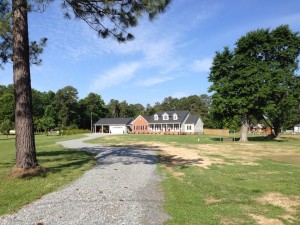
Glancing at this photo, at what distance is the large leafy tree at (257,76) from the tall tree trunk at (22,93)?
28.3 metres

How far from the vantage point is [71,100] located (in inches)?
3484

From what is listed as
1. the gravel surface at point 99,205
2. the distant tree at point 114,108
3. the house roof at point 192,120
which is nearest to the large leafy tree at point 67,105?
the distant tree at point 114,108

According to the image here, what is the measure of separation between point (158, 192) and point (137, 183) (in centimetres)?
124

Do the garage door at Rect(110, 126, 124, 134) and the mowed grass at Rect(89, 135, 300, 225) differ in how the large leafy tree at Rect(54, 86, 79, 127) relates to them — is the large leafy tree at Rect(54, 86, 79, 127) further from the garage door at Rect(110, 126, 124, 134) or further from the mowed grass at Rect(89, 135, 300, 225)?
the mowed grass at Rect(89, 135, 300, 225)

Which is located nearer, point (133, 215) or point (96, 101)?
point (133, 215)

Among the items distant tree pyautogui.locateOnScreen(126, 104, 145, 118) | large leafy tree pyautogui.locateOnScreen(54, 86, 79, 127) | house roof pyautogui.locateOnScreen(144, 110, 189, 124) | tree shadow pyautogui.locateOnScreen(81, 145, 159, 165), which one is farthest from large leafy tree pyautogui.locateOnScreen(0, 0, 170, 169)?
distant tree pyautogui.locateOnScreen(126, 104, 145, 118)

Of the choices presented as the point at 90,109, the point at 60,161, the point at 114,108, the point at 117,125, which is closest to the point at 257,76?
the point at 60,161

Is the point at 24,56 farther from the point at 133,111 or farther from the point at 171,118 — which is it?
the point at 133,111

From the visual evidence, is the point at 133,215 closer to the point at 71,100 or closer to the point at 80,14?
the point at 80,14

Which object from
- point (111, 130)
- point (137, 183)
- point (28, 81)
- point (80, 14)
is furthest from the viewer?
point (111, 130)

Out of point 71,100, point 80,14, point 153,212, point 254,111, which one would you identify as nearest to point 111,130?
point 71,100

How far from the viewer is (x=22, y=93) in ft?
34.7

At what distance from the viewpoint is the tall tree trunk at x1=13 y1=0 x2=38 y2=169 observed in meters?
10.5

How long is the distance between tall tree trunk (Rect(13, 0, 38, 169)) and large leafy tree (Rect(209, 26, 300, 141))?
2830 cm
